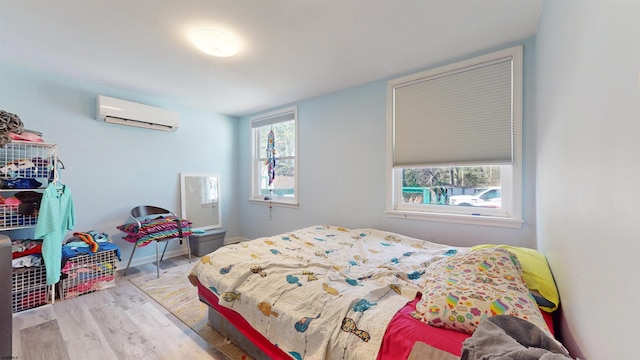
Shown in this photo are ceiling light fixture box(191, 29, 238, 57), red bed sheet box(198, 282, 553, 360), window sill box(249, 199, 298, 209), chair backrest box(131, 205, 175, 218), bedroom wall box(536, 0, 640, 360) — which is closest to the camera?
bedroom wall box(536, 0, 640, 360)

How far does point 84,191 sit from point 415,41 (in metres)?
3.88

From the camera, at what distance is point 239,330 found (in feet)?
5.43

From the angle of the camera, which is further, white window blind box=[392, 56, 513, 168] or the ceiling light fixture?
white window blind box=[392, 56, 513, 168]

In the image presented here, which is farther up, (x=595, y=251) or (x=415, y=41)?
(x=415, y=41)

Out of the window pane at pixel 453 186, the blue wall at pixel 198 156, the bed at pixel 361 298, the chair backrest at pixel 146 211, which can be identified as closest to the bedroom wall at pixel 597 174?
the bed at pixel 361 298

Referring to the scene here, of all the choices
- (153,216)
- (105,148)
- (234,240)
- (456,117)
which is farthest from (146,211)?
(456,117)

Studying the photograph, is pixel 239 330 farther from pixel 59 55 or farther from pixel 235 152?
pixel 235 152

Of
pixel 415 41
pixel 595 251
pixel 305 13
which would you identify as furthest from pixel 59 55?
pixel 595 251

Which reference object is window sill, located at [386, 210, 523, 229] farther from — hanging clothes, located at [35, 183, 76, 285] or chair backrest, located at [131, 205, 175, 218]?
hanging clothes, located at [35, 183, 76, 285]

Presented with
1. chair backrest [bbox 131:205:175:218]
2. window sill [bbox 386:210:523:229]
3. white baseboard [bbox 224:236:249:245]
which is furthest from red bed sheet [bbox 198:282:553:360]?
white baseboard [bbox 224:236:249:245]

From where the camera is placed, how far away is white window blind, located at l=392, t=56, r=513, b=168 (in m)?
2.16

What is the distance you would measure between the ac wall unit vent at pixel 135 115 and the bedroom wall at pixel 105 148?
0.39ft

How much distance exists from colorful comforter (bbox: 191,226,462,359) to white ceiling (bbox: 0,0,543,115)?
67.8 inches

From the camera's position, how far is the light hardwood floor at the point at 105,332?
1699 millimetres
